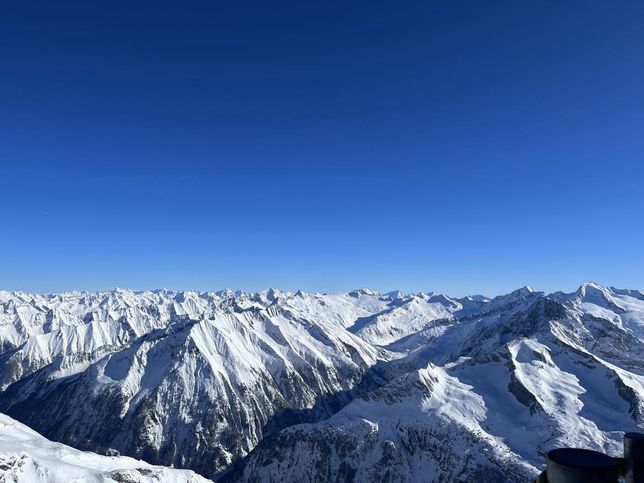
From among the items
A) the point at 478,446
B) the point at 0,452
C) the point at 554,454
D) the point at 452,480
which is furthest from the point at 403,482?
the point at 554,454

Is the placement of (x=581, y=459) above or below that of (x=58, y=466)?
below

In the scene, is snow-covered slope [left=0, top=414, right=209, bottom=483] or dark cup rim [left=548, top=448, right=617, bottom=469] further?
snow-covered slope [left=0, top=414, right=209, bottom=483]

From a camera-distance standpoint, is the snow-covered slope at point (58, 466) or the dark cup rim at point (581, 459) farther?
the snow-covered slope at point (58, 466)

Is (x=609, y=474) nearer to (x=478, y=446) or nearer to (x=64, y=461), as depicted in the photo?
(x=64, y=461)
